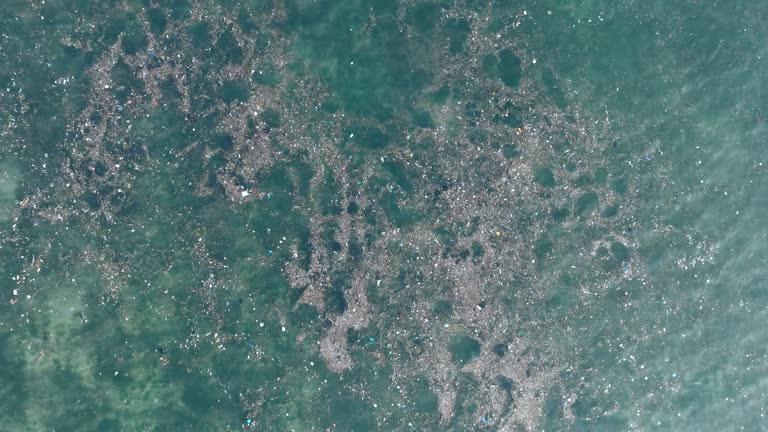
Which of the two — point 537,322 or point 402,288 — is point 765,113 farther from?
point 402,288

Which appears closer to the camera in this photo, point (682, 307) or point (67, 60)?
point (67, 60)

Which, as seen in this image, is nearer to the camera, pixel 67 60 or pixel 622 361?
pixel 67 60

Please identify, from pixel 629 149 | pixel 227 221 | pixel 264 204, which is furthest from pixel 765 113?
pixel 227 221

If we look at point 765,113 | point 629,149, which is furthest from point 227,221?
point 765,113

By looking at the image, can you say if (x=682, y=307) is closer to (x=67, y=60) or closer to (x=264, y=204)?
(x=264, y=204)

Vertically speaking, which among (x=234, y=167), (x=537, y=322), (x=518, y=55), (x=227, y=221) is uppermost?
(x=518, y=55)

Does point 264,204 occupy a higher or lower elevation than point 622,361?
higher
